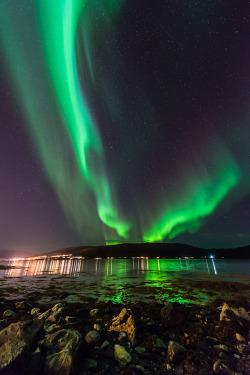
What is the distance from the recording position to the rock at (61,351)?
16.0 ft

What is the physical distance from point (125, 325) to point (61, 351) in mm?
3609

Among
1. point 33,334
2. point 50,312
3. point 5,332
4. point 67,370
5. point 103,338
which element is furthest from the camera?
point 50,312

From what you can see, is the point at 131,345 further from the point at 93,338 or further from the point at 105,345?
the point at 93,338

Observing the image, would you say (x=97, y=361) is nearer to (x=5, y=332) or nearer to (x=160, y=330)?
(x=5, y=332)

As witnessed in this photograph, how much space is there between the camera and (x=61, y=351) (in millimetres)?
5371

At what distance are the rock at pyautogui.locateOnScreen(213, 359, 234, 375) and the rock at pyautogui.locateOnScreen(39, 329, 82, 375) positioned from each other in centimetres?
426

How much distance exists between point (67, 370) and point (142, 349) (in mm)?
3011

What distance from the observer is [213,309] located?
1144 cm

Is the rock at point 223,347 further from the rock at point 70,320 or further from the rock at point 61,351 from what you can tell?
the rock at point 70,320

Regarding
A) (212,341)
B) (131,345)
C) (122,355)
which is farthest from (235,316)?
(122,355)

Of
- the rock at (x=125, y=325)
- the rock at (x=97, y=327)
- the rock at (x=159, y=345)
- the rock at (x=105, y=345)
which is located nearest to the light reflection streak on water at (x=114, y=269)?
the rock at (x=125, y=325)

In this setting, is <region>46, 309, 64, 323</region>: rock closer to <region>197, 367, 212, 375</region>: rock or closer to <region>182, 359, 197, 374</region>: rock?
<region>182, 359, 197, 374</region>: rock

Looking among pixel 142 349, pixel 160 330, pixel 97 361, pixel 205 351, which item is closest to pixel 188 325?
pixel 160 330

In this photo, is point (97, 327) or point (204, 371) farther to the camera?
point (97, 327)
